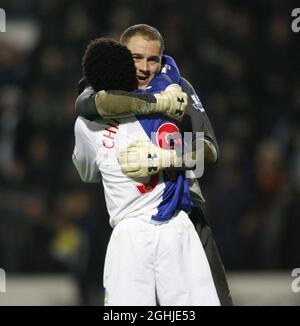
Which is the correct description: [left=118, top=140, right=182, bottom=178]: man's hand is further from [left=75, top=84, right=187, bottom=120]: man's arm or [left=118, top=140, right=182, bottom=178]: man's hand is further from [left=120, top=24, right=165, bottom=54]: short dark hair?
[left=120, top=24, right=165, bottom=54]: short dark hair

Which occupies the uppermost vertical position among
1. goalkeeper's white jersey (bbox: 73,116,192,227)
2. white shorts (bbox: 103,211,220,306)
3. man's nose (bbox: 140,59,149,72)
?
man's nose (bbox: 140,59,149,72)

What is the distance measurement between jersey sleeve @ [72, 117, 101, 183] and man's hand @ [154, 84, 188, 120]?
1.23ft

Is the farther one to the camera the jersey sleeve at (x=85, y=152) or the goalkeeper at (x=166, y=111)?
the jersey sleeve at (x=85, y=152)

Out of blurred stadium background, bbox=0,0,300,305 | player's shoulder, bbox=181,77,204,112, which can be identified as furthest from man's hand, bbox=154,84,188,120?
blurred stadium background, bbox=0,0,300,305

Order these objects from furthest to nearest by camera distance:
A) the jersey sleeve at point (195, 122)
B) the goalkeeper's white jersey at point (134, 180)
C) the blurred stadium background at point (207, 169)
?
1. the blurred stadium background at point (207, 169)
2. the jersey sleeve at point (195, 122)
3. the goalkeeper's white jersey at point (134, 180)

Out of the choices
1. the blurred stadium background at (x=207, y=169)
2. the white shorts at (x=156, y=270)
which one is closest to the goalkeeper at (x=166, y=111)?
the white shorts at (x=156, y=270)

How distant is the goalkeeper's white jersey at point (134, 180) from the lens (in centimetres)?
518

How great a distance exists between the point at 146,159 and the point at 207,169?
4.81 m

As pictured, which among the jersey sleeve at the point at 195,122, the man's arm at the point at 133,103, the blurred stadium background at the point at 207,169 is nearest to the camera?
the man's arm at the point at 133,103

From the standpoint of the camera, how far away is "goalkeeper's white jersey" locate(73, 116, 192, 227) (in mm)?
5176

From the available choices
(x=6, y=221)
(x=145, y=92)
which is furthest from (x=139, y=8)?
(x=145, y=92)

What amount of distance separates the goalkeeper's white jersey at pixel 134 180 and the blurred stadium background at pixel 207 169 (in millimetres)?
3900

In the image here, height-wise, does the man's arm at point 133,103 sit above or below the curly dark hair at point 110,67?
below

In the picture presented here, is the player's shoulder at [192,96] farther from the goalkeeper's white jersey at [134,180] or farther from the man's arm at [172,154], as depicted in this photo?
the goalkeeper's white jersey at [134,180]
